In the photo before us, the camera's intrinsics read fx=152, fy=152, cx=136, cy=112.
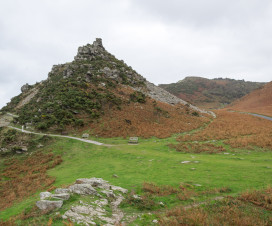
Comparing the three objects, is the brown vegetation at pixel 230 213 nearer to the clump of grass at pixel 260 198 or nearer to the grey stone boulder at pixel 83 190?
A: the clump of grass at pixel 260 198

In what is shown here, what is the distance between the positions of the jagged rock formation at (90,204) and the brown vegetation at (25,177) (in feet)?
24.0

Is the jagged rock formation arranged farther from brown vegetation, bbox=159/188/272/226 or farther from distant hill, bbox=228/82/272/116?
distant hill, bbox=228/82/272/116

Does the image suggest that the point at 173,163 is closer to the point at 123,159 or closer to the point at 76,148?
the point at 123,159

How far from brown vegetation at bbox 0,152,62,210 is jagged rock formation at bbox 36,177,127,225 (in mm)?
7309

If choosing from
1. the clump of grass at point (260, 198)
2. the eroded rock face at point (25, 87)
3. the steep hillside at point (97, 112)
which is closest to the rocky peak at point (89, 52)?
the steep hillside at point (97, 112)

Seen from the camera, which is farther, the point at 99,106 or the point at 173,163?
the point at 99,106

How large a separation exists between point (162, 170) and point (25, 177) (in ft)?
59.7

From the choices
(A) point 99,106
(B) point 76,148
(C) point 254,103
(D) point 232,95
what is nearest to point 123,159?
(B) point 76,148

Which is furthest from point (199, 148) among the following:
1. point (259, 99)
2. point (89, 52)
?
point (259, 99)

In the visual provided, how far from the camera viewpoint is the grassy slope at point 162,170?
12.0 metres

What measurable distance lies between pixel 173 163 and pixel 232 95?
189m

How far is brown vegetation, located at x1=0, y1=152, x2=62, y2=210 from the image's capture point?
612 inches

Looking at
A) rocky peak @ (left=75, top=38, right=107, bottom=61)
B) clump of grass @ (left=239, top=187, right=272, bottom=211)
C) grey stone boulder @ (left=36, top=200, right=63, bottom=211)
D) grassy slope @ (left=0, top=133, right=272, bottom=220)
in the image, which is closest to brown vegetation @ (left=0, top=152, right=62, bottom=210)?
grassy slope @ (left=0, top=133, right=272, bottom=220)

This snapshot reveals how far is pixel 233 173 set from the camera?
14.0m
